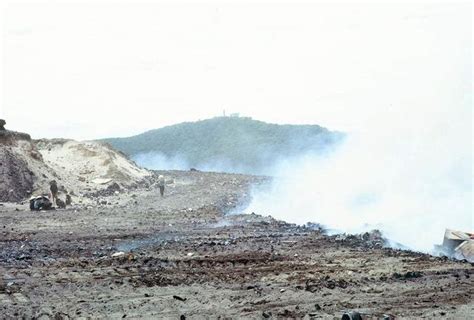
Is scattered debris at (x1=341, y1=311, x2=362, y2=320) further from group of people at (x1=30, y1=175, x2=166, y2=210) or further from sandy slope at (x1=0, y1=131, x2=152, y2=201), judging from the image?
sandy slope at (x1=0, y1=131, x2=152, y2=201)

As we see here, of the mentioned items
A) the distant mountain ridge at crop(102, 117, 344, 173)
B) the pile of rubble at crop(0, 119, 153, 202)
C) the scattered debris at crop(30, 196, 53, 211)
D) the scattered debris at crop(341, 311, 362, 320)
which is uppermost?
the distant mountain ridge at crop(102, 117, 344, 173)

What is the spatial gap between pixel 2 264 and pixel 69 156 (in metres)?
27.5

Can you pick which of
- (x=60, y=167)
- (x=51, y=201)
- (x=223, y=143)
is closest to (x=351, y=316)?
(x=51, y=201)

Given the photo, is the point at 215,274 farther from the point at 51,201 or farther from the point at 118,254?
the point at 51,201

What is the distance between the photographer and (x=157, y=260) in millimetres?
12164

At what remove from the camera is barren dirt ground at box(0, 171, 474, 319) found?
8.99 metres

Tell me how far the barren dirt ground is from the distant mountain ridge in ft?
159

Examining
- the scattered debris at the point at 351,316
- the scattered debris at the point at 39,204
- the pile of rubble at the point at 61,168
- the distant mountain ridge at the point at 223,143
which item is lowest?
the scattered debris at the point at 351,316

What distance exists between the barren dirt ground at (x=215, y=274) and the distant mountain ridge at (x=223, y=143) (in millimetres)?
48426

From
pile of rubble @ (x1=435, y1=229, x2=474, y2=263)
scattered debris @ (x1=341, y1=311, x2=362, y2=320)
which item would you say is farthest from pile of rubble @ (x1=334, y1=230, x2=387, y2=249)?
scattered debris @ (x1=341, y1=311, x2=362, y2=320)

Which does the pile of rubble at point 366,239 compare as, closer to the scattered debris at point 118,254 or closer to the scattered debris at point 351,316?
the scattered debris at point 118,254

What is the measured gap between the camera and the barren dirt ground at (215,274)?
8992 millimetres

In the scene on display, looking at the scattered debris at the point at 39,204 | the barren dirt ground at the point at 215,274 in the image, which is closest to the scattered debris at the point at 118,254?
the barren dirt ground at the point at 215,274

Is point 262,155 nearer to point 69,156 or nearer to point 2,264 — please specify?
point 69,156
